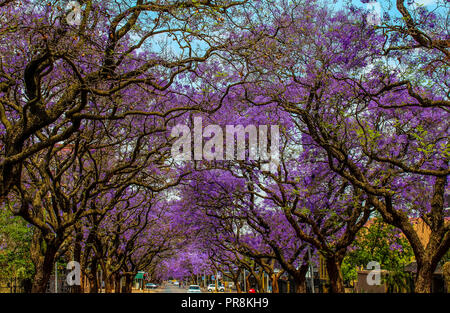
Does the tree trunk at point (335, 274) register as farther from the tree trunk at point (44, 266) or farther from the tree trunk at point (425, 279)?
the tree trunk at point (44, 266)

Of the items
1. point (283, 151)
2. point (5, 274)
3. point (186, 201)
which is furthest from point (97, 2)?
point (5, 274)

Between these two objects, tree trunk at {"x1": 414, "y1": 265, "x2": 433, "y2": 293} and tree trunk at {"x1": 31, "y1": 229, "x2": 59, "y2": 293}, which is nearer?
tree trunk at {"x1": 414, "y1": 265, "x2": 433, "y2": 293}

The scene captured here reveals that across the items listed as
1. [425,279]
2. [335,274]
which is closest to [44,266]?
[335,274]

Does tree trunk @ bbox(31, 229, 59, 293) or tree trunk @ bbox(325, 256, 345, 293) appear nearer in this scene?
tree trunk @ bbox(31, 229, 59, 293)

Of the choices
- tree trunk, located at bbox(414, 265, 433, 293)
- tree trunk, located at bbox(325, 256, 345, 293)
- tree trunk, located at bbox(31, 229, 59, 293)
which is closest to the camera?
tree trunk, located at bbox(414, 265, 433, 293)

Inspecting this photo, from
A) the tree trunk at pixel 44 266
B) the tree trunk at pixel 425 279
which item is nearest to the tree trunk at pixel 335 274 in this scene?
the tree trunk at pixel 425 279

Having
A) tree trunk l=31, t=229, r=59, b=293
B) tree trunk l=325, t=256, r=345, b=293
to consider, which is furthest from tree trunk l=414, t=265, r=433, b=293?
tree trunk l=31, t=229, r=59, b=293

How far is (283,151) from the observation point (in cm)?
1858

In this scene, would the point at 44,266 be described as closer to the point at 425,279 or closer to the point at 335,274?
the point at 335,274

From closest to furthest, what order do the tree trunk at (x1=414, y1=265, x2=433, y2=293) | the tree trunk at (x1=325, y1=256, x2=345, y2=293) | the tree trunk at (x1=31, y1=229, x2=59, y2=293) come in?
1. the tree trunk at (x1=414, y1=265, x2=433, y2=293)
2. the tree trunk at (x1=31, y1=229, x2=59, y2=293)
3. the tree trunk at (x1=325, y1=256, x2=345, y2=293)

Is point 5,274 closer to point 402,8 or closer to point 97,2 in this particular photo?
point 97,2

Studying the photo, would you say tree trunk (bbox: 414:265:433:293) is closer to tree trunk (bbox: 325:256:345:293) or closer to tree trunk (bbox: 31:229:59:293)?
tree trunk (bbox: 325:256:345:293)

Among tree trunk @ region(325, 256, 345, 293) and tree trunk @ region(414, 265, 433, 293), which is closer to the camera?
tree trunk @ region(414, 265, 433, 293)
